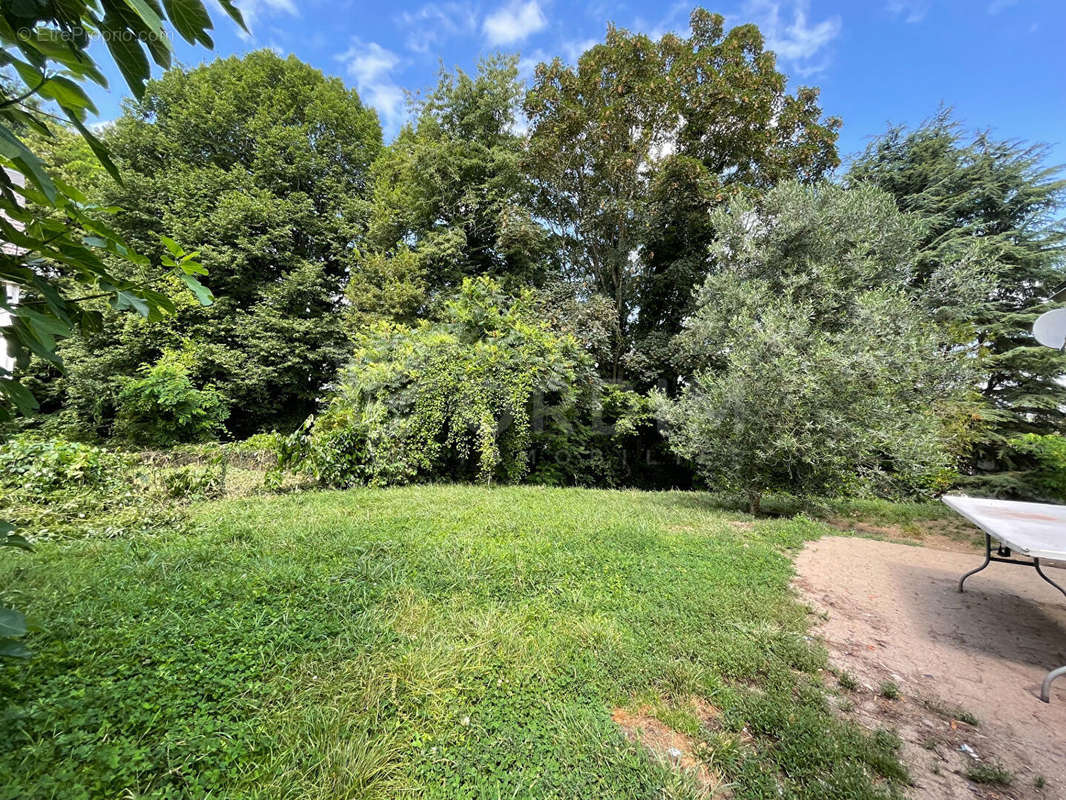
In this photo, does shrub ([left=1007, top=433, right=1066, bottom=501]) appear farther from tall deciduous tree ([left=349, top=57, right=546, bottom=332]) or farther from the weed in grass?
tall deciduous tree ([left=349, top=57, right=546, bottom=332])

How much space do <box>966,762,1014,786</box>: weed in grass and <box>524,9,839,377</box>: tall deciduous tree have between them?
28.3 ft

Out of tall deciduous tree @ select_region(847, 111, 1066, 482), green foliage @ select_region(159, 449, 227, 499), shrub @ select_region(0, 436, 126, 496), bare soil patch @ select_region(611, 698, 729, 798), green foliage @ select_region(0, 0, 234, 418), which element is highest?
tall deciduous tree @ select_region(847, 111, 1066, 482)

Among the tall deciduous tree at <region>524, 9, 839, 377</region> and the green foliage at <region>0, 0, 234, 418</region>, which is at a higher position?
the tall deciduous tree at <region>524, 9, 839, 377</region>

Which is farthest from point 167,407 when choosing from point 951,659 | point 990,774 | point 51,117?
point 951,659

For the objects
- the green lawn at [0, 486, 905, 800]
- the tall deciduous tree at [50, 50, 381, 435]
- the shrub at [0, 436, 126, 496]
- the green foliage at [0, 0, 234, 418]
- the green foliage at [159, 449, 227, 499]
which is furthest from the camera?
the tall deciduous tree at [50, 50, 381, 435]

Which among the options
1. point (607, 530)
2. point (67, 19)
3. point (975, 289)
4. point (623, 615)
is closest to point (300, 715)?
point (623, 615)

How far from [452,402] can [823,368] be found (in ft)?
17.7

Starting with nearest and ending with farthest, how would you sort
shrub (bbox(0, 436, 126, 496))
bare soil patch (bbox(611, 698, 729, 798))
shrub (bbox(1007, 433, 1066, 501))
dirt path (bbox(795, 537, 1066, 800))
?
bare soil patch (bbox(611, 698, 729, 798)) < dirt path (bbox(795, 537, 1066, 800)) < shrub (bbox(0, 436, 126, 496)) < shrub (bbox(1007, 433, 1066, 501))

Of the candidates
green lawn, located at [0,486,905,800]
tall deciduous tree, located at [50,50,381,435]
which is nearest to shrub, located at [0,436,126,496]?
green lawn, located at [0,486,905,800]

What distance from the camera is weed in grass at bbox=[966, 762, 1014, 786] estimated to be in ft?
5.25

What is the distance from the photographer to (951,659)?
242cm

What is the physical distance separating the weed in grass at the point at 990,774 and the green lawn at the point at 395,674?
11.9 inches

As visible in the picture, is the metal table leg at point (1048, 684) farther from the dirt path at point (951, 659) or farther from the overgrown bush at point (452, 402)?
the overgrown bush at point (452, 402)

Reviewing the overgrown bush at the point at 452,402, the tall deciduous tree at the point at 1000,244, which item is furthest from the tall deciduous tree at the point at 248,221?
the tall deciduous tree at the point at 1000,244
